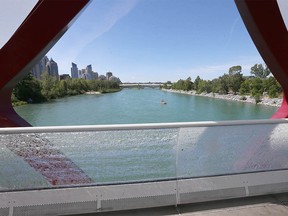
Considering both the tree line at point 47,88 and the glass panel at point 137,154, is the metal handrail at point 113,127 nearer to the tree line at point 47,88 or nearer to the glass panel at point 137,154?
the glass panel at point 137,154

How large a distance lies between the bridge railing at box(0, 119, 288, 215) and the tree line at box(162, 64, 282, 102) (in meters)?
40.1

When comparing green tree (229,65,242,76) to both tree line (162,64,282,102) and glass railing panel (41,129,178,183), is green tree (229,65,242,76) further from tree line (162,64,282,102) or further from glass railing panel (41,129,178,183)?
glass railing panel (41,129,178,183)

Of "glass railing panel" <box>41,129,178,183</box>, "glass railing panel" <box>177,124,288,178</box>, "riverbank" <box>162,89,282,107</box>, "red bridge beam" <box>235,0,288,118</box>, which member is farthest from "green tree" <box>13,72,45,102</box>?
"glass railing panel" <box>177,124,288,178</box>

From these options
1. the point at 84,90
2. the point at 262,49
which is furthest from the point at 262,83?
the point at 262,49

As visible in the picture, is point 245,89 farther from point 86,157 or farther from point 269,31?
point 86,157

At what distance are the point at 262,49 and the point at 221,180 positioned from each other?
5.31 feet

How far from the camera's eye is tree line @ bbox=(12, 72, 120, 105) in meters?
37.6

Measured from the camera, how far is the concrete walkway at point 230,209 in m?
1.79

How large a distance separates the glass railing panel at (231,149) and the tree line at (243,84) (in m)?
40.0

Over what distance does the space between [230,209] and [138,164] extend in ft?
2.51

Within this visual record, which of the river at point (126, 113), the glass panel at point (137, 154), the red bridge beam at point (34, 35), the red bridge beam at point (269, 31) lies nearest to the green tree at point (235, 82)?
the river at point (126, 113)

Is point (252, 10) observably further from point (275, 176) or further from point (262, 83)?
point (262, 83)

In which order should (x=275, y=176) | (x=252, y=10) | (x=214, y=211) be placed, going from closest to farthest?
(x=214, y=211) < (x=275, y=176) < (x=252, y=10)

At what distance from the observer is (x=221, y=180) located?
79.0 inches
